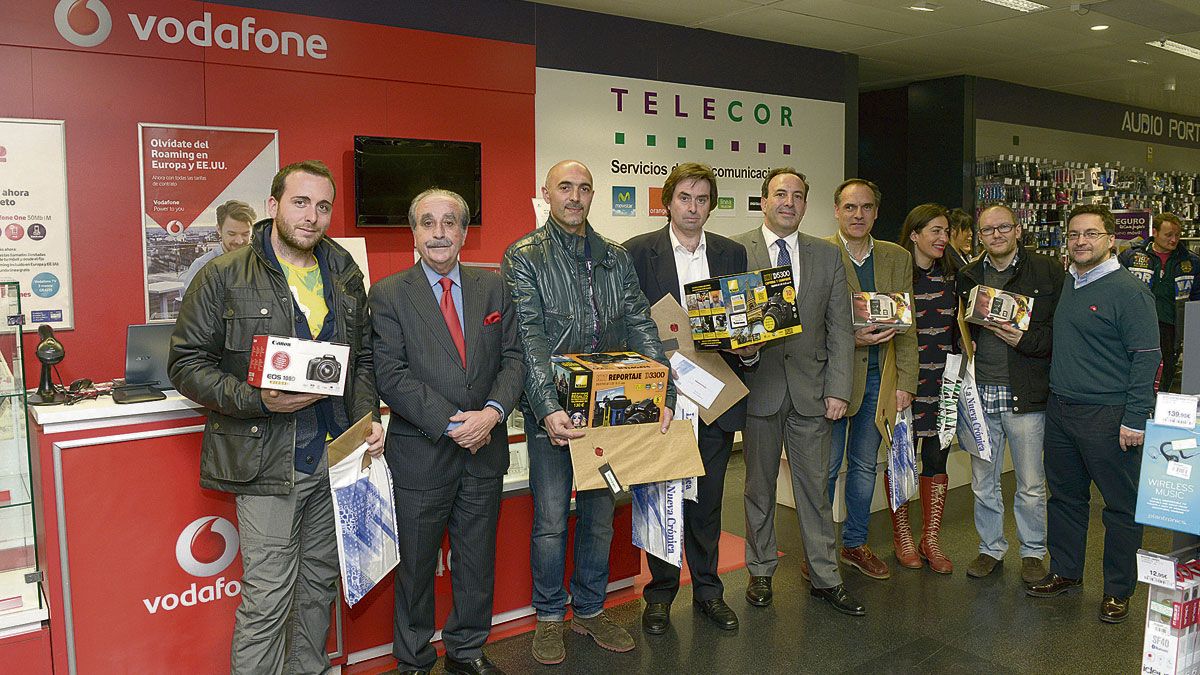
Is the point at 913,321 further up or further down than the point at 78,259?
further down

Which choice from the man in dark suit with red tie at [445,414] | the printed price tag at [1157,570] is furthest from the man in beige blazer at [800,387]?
the printed price tag at [1157,570]

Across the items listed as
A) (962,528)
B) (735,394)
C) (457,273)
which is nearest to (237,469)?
(457,273)

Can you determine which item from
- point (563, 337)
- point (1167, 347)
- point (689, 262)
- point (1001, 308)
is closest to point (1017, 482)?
point (1001, 308)

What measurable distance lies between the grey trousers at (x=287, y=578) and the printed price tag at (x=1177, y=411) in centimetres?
246

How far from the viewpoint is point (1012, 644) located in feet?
11.5

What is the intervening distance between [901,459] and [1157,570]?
172 cm

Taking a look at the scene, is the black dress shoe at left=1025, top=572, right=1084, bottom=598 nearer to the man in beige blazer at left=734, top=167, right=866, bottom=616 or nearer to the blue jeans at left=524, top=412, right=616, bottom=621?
the man in beige blazer at left=734, top=167, right=866, bottom=616

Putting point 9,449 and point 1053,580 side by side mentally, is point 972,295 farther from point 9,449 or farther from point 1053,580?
point 9,449

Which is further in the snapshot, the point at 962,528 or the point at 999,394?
the point at 962,528

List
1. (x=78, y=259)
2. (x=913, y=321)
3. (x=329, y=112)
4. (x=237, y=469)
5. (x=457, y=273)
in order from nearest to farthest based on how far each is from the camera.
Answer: (x=237, y=469) → (x=457, y=273) → (x=913, y=321) → (x=78, y=259) → (x=329, y=112)

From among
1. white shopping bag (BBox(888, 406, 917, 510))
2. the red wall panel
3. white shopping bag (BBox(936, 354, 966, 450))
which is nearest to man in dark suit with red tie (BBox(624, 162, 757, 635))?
white shopping bag (BBox(888, 406, 917, 510))

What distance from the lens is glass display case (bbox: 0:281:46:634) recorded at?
2625mm

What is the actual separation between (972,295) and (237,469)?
3181 millimetres

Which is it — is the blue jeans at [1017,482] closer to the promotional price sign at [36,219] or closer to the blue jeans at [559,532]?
the blue jeans at [559,532]
